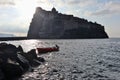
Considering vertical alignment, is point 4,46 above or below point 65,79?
above

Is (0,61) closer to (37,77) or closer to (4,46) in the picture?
(37,77)

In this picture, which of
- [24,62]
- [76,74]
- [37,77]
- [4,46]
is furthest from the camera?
[4,46]

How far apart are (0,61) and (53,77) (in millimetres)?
7112

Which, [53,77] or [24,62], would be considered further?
[24,62]

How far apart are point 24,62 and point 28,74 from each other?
3253 mm

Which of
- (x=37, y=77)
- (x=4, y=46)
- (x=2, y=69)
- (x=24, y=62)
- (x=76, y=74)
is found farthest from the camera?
(x=4, y=46)

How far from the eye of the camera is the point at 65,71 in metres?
32.4

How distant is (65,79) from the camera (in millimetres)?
27031

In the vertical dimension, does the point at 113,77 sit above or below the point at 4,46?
below

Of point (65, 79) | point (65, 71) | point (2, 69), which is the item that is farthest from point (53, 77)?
point (2, 69)

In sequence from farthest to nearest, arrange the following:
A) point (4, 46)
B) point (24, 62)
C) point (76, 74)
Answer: point (4, 46) < point (24, 62) < point (76, 74)

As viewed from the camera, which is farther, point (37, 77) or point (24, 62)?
point (24, 62)

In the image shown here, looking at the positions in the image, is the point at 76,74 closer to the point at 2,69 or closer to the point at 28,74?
the point at 28,74

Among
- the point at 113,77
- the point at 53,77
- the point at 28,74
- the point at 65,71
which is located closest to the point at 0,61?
the point at 28,74
